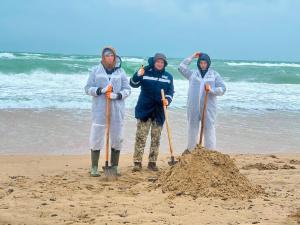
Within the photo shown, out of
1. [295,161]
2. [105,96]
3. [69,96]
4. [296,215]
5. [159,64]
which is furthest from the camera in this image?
[69,96]

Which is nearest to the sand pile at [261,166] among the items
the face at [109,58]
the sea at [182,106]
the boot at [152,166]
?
the boot at [152,166]

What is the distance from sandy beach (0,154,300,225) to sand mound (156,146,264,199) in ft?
0.37

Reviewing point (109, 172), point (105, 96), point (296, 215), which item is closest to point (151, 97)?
point (105, 96)

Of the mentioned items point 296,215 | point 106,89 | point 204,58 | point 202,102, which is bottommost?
point 296,215

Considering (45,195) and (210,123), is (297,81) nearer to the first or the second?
(210,123)

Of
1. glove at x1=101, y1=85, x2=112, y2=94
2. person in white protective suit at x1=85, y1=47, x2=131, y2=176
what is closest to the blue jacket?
person in white protective suit at x1=85, y1=47, x2=131, y2=176

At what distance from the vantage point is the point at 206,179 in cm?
418

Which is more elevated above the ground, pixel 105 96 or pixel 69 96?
pixel 105 96

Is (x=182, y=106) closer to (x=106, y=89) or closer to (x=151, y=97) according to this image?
(x=151, y=97)

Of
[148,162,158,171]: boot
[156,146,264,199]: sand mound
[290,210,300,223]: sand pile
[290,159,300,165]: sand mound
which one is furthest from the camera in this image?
[290,159,300,165]: sand mound

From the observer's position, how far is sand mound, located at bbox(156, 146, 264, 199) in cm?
406

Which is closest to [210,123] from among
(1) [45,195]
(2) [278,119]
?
(1) [45,195]

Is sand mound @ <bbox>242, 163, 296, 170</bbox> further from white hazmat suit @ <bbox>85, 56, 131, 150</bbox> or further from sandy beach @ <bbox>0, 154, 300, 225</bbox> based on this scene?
white hazmat suit @ <bbox>85, 56, 131, 150</bbox>

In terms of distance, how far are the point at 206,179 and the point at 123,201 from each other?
2.79 ft
